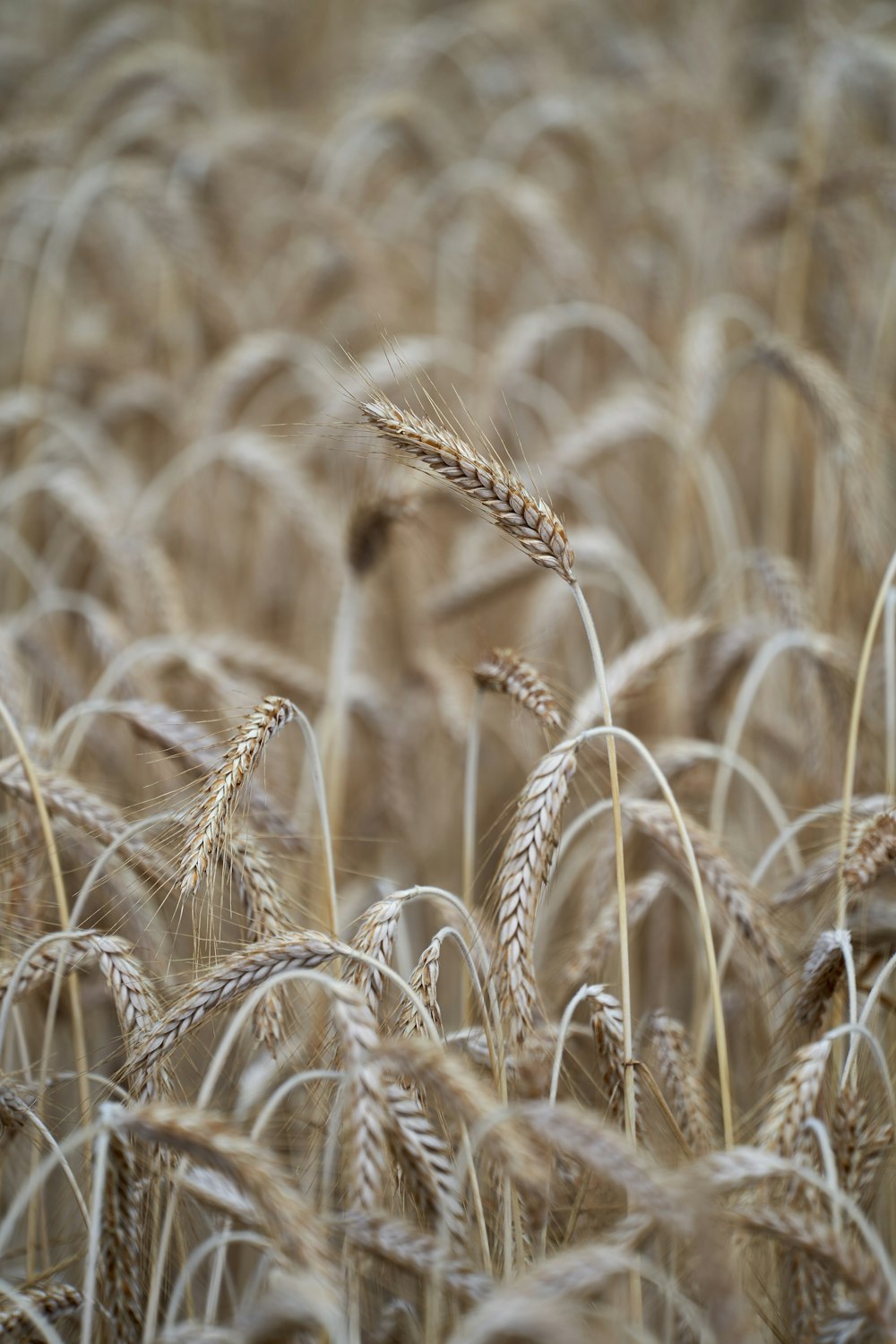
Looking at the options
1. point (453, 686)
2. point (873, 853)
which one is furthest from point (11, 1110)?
point (453, 686)

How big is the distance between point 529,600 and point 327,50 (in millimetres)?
5109

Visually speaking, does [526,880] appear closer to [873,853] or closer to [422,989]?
[422,989]

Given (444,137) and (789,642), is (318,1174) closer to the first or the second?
(789,642)

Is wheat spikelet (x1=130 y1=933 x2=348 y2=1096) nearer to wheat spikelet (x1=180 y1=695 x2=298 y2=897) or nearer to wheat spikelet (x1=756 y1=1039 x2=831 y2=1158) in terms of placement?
wheat spikelet (x1=180 y1=695 x2=298 y2=897)

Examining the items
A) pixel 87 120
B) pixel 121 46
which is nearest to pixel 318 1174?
pixel 87 120

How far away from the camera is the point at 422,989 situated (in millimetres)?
1564

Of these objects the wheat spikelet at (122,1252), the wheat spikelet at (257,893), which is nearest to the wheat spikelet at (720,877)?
the wheat spikelet at (257,893)

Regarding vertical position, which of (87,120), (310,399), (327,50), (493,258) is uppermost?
(327,50)

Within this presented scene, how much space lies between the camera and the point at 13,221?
4812mm

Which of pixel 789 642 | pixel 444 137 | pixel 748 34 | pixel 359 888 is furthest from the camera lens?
pixel 748 34

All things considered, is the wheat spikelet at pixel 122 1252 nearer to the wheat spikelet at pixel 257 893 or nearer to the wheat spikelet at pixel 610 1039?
the wheat spikelet at pixel 257 893

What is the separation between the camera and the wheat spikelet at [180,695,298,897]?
1384 mm

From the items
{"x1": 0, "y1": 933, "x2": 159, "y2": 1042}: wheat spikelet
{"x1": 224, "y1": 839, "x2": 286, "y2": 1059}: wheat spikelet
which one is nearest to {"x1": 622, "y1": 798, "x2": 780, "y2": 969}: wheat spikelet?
{"x1": 224, "y1": 839, "x2": 286, "y2": 1059}: wheat spikelet

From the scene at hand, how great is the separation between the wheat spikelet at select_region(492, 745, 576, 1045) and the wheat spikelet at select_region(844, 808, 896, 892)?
472 mm
